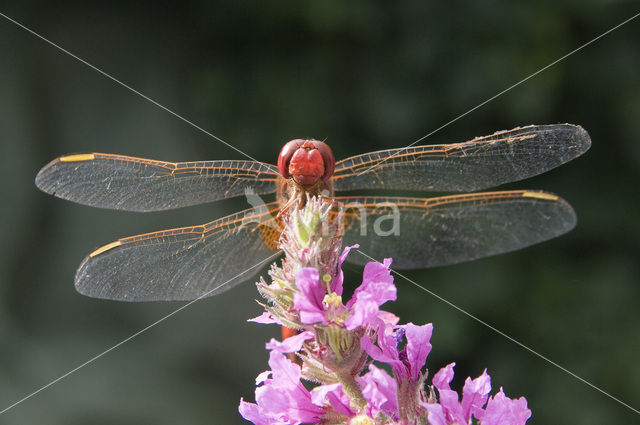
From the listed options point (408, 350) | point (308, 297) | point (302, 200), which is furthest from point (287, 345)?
point (302, 200)

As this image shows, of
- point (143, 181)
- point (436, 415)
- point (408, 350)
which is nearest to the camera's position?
point (436, 415)

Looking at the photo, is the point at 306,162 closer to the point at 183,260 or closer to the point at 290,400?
the point at 183,260

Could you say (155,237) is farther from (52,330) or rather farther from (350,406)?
(52,330)

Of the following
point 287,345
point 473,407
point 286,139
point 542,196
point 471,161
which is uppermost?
point 286,139

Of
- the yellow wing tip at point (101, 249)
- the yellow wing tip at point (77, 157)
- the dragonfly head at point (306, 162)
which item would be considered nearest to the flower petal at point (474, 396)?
the dragonfly head at point (306, 162)

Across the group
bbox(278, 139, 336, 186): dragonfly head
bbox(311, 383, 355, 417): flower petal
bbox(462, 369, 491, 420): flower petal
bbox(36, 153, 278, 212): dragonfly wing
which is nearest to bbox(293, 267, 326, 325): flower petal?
bbox(311, 383, 355, 417): flower petal

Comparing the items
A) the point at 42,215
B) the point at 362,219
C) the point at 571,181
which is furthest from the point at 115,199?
the point at 571,181

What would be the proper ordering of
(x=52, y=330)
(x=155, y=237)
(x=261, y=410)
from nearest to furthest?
(x=261, y=410), (x=155, y=237), (x=52, y=330)
